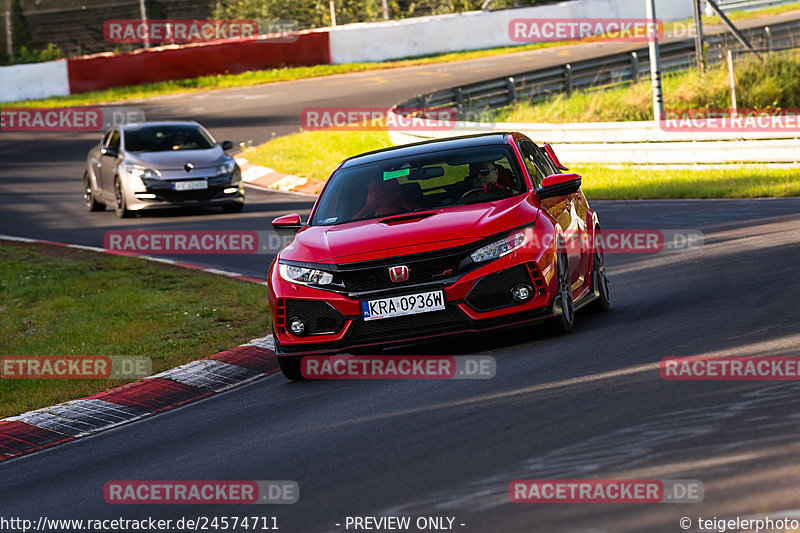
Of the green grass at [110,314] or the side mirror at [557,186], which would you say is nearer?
the side mirror at [557,186]

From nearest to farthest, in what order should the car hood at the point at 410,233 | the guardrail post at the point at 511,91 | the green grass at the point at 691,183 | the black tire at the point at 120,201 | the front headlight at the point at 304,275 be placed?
the car hood at the point at 410,233 → the front headlight at the point at 304,275 → the green grass at the point at 691,183 → the black tire at the point at 120,201 → the guardrail post at the point at 511,91

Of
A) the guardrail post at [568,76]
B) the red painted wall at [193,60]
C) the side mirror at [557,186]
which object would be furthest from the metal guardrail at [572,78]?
the side mirror at [557,186]

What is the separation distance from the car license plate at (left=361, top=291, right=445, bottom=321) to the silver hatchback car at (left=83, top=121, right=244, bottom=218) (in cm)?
1244

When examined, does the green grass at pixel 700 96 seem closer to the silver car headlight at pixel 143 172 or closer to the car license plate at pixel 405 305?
the silver car headlight at pixel 143 172

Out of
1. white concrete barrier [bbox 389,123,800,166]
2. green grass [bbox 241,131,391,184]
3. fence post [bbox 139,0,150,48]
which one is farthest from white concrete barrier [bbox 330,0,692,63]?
white concrete barrier [bbox 389,123,800,166]

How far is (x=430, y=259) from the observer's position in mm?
8578

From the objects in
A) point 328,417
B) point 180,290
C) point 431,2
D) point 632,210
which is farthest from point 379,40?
point 328,417

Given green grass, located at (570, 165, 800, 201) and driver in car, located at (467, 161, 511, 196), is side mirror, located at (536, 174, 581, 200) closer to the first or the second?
driver in car, located at (467, 161, 511, 196)

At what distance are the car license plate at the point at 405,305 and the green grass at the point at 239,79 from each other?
31720 millimetres

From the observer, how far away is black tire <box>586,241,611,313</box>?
10.2 m

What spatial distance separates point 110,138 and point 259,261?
25.6ft

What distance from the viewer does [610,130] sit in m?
22.5

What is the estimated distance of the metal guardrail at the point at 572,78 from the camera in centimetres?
3034

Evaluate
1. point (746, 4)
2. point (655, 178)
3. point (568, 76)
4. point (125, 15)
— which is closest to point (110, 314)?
point (655, 178)
